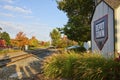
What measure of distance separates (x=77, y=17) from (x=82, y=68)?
22.5 m

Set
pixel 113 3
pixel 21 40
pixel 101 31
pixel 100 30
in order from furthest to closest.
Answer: pixel 21 40 < pixel 100 30 < pixel 101 31 < pixel 113 3

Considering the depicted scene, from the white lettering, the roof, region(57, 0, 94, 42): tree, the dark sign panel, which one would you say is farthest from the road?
region(57, 0, 94, 42): tree

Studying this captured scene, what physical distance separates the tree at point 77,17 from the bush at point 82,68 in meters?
18.0

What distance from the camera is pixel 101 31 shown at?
831 inches

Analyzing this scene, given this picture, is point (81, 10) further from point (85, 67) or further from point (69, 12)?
point (85, 67)

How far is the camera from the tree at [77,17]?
32.8m

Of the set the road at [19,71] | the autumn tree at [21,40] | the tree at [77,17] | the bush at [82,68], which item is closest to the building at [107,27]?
the bush at [82,68]

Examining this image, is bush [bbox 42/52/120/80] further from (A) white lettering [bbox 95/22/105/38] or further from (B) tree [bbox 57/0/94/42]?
(B) tree [bbox 57/0/94/42]

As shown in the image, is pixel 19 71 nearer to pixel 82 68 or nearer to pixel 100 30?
pixel 100 30

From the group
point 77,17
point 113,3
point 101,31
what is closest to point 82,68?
point 113,3

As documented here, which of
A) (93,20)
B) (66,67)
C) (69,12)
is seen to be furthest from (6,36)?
(66,67)

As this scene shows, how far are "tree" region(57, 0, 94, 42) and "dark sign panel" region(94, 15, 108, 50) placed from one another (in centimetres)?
966

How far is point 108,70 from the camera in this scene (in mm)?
9812

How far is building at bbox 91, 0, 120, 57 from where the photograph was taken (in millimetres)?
18422
